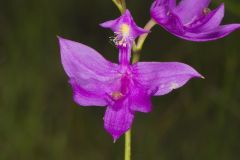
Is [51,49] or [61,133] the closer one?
[61,133]

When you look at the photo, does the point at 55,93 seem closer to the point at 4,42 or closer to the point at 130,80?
the point at 4,42

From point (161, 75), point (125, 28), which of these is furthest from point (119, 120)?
point (125, 28)

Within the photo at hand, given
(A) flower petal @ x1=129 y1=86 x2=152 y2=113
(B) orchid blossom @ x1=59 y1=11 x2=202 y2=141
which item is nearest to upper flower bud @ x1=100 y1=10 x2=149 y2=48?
(B) orchid blossom @ x1=59 y1=11 x2=202 y2=141

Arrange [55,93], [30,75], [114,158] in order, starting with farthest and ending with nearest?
1. [55,93]
2. [30,75]
3. [114,158]

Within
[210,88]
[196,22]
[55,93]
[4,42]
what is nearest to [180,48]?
[210,88]

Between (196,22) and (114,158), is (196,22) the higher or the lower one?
the higher one

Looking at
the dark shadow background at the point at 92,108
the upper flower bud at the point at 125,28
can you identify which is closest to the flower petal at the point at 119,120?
the upper flower bud at the point at 125,28
